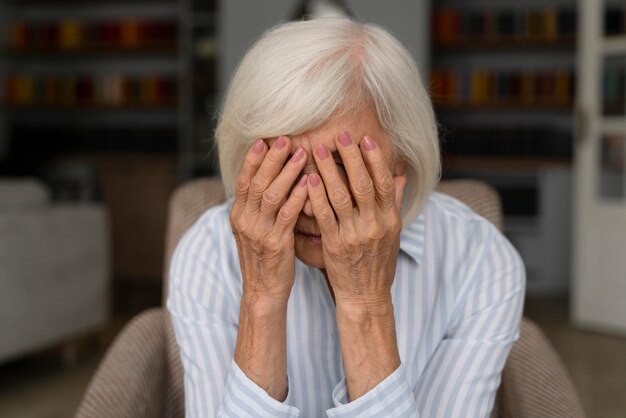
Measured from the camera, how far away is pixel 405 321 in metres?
1.19

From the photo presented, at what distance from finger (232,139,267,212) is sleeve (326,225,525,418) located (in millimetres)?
311

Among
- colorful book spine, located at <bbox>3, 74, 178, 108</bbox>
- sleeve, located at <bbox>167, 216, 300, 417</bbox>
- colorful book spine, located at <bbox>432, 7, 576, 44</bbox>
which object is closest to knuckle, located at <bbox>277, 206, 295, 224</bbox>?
sleeve, located at <bbox>167, 216, 300, 417</bbox>

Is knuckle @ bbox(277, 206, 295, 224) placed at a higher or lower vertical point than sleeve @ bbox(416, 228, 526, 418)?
higher

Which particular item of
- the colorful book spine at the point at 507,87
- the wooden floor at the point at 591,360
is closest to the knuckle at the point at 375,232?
the wooden floor at the point at 591,360

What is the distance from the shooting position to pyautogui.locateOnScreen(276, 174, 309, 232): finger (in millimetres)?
979

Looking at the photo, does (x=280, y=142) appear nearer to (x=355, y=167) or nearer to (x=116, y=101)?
(x=355, y=167)

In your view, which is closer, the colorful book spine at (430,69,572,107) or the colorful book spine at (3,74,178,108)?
the colorful book spine at (430,69,572,107)

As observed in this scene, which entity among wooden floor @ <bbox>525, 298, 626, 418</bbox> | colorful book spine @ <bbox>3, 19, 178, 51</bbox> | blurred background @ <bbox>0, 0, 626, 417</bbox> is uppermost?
colorful book spine @ <bbox>3, 19, 178, 51</bbox>

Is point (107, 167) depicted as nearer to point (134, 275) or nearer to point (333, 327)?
point (134, 275)

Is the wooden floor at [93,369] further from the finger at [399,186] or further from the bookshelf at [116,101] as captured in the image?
the finger at [399,186]

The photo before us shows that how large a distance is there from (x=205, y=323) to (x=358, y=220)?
0.31 m

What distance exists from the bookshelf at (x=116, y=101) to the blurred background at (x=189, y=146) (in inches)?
0.5

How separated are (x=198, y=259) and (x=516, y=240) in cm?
410

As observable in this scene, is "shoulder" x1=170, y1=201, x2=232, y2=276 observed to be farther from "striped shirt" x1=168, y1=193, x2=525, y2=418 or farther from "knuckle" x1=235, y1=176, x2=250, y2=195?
"knuckle" x1=235, y1=176, x2=250, y2=195
